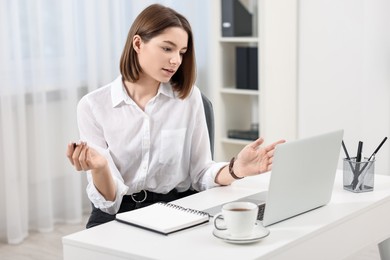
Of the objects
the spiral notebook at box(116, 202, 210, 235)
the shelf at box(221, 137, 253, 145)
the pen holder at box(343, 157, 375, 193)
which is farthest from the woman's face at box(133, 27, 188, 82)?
the shelf at box(221, 137, 253, 145)

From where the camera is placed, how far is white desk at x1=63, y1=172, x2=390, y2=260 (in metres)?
1.68

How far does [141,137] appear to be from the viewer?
2.35 m

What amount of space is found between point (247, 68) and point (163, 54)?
213 cm

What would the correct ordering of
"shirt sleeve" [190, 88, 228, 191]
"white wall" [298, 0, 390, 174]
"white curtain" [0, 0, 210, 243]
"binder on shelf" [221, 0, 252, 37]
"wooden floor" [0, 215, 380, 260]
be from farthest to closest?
"binder on shelf" [221, 0, 252, 37] → "white wall" [298, 0, 390, 174] → "white curtain" [0, 0, 210, 243] → "wooden floor" [0, 215, 380, 260] → "shirt sleeve" [190, 88, 228, 191]

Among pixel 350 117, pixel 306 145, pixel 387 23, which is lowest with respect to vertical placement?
pixel 350 117

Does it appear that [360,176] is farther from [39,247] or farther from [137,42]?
[39,247]

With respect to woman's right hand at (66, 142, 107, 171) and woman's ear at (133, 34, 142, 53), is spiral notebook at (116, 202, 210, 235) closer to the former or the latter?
woman's right hand at (66, 142, 107, 171)

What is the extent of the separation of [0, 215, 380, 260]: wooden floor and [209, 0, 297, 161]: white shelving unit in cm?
108

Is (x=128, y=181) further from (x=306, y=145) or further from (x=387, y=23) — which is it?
(x=387, y=23)

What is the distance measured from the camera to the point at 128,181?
2350mm

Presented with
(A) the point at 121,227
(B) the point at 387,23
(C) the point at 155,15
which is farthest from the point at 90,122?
(B) the point at 387,23

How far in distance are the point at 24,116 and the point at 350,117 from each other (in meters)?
1.81

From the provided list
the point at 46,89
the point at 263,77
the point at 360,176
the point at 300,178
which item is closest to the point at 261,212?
the point at 300,178

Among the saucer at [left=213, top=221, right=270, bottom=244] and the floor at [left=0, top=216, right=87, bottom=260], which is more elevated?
the saucer at [left=213, top=221, right=270, bottom=244]
